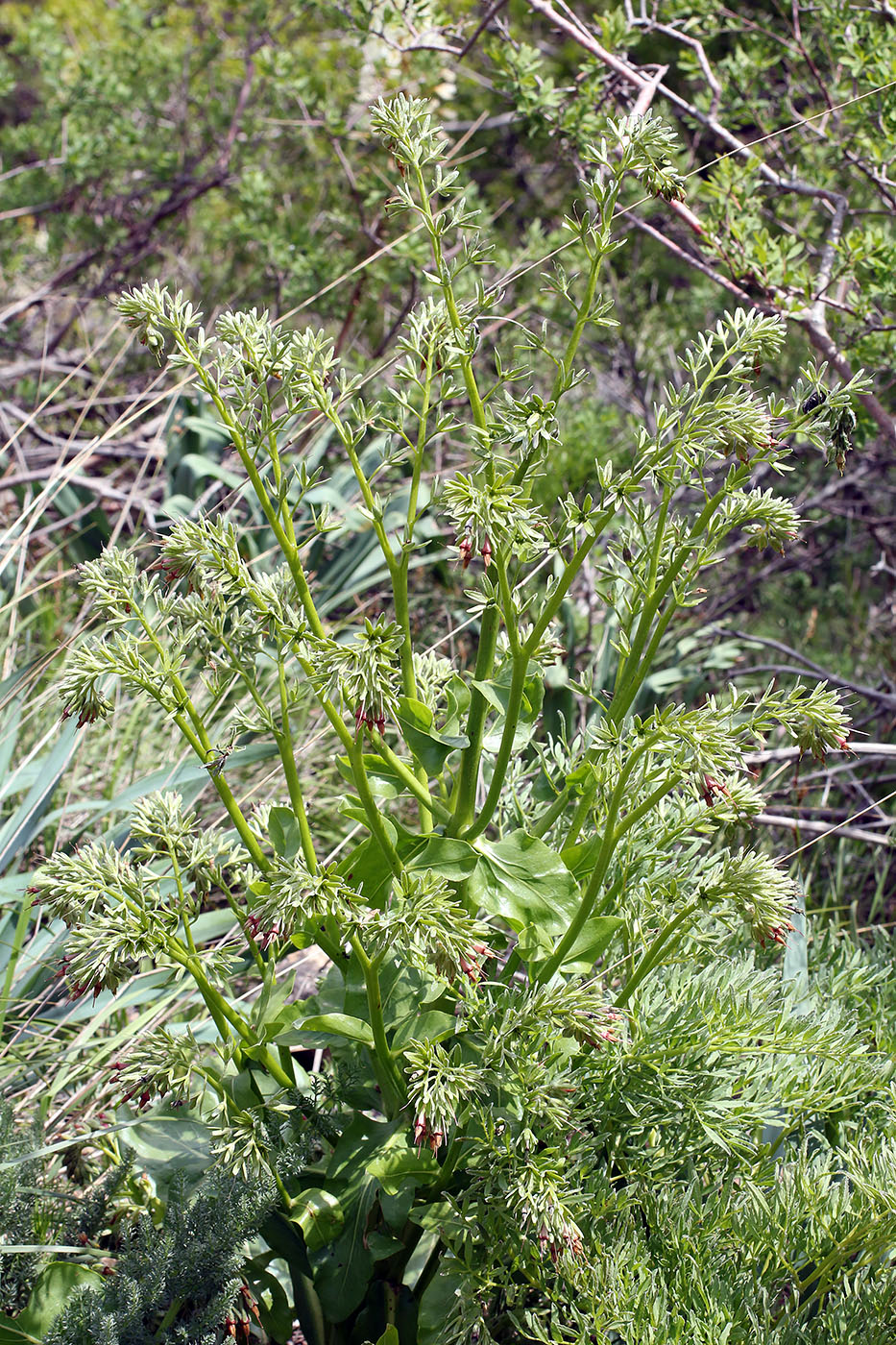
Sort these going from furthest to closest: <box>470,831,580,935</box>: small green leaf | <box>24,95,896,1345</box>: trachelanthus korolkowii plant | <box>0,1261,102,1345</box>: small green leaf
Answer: <box>0,1261,102,1345</box>: small green leaf → <box>470,831,580,935</box>: small green leaf → <box>24,95,896,1345</box>: trachelanthus korolkowii plant

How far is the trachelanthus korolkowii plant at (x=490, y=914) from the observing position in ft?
3.68

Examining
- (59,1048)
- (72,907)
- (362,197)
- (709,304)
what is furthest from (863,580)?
(72,907)

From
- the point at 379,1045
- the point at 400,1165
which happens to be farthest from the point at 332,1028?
the point at 400,1165

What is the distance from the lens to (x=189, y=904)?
129 centimetres

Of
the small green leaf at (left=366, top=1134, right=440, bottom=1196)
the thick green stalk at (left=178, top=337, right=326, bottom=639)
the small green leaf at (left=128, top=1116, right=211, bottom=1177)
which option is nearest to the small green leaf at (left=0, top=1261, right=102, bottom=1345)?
A: the small green leaf at (left=128, top=1116, right=211, bottom=1177)

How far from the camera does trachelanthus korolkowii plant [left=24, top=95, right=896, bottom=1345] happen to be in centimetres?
112

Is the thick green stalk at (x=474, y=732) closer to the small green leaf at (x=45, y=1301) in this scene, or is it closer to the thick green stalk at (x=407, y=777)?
the thick green stalk at (x=407, y=777)

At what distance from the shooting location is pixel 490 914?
1.28 m

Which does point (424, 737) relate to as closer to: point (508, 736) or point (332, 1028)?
point (508, 736)

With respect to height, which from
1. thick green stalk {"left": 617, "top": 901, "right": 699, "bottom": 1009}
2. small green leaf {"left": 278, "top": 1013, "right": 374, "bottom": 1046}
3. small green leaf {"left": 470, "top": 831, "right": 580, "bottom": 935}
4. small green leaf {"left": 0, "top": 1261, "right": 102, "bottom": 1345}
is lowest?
small green leaf {"left": 0, "top": 1261, "right": 102, "bottom": 1345}

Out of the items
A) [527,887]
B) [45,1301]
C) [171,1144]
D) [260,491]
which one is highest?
[260,491]

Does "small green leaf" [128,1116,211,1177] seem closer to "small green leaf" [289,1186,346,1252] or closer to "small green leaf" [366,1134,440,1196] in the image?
"small green leaf" [289,1186,346,1252]

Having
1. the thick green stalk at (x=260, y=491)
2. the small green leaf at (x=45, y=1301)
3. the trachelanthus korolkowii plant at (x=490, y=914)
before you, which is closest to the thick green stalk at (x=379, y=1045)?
the trachelanthus korolkowii plant at (x=490, y=914)

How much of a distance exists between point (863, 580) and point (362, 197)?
8.01 feet
